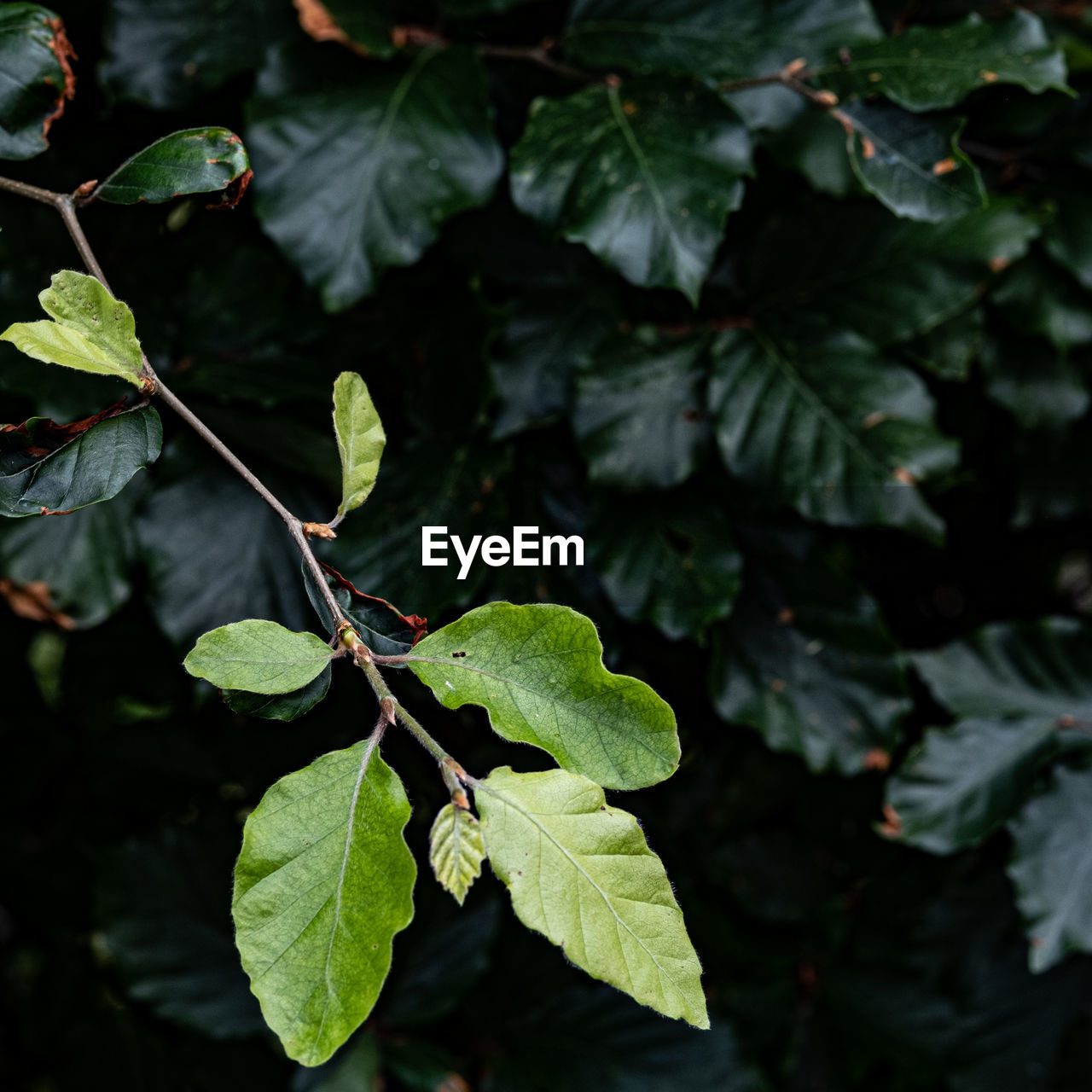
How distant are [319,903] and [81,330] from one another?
0.84 ft

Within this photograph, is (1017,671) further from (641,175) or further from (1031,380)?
(641,175)

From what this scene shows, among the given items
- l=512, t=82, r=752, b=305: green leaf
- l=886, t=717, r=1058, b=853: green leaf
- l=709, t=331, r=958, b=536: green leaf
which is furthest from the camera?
l=886, t=717, r=1058, b=853: green leaf

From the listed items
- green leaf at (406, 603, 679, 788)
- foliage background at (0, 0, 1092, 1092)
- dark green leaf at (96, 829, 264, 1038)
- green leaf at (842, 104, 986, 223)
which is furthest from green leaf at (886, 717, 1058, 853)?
dark green leaf at (96, 829, 264, 1038)

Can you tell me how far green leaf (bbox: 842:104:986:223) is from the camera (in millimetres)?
696

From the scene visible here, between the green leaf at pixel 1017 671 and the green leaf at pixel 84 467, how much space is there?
29.9 inches

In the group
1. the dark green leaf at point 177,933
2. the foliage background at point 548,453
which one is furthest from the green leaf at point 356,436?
the dark green leaf at point 177,933

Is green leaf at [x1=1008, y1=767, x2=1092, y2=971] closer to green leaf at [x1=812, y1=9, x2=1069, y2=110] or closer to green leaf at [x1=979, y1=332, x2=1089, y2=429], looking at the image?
green leaf at [x1=979, y1=332, x2=1089, y2=429]

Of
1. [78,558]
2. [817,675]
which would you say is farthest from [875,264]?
[78,558]

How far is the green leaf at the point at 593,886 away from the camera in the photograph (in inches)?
14.6

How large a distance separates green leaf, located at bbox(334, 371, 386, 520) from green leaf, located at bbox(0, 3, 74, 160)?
296 mm

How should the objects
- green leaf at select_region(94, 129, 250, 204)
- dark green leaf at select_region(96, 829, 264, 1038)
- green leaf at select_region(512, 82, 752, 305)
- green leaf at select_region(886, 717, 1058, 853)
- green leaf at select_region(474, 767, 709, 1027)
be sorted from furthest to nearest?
dark green leaf at select_region(96, 829, 264, 1038)
green leaf at select_region(886, 717, 1058, 853)
green leaf at select_region(512, 82, 752, 305)
green leaf at select_region(94, 129, 250, 204)
green leaf at select_region(474, 767, 709, 1027)

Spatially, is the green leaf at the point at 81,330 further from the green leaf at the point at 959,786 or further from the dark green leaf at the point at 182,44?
the green leaf at the point at 959,786

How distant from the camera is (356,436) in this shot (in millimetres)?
456

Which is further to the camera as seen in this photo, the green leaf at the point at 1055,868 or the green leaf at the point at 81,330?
the green leaf at the point at 1055,868
